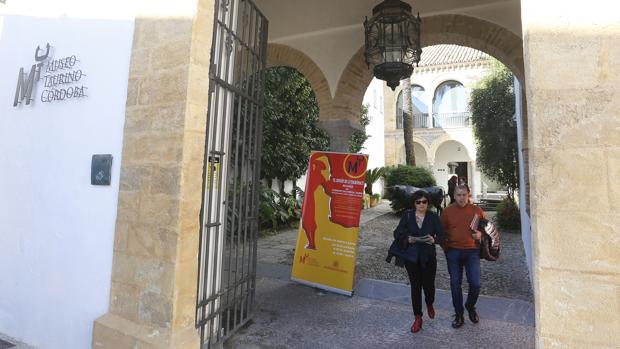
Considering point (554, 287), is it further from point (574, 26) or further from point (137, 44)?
point (137, 44)

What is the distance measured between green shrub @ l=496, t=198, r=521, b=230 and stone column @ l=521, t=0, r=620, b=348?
29.9 ft

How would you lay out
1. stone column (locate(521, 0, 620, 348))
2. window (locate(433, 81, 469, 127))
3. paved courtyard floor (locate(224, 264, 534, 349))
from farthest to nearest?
window (locate(433, 81, 469, 127)), paved courtyard floor (locate(224, 264, 534, 349)), stone column (locate(521, 0, 620, 348))

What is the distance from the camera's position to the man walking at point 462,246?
10.7ft

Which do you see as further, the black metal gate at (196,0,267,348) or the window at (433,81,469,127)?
the window at (433,81,469,127)

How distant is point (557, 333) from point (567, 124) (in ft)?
2.82

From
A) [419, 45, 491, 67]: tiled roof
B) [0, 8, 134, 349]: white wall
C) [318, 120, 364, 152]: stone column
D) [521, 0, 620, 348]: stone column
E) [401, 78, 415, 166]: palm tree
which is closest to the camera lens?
[521, 0, 620, 348]: stone column

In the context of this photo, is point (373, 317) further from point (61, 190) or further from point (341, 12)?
point (341, 12)

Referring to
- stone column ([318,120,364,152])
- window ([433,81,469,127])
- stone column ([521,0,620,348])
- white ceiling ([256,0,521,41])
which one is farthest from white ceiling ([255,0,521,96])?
window ([433,81,469,127])

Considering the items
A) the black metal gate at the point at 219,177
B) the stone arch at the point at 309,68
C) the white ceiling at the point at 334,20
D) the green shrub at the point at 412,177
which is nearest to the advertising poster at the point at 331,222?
the stone arch at the point at 309,68

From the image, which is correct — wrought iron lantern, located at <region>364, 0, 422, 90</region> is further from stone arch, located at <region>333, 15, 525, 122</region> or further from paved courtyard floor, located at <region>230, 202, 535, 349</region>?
paved courtyard floor, located at <region>230, 202, 535, 349</region>

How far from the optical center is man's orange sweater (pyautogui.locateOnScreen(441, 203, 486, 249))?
325cm

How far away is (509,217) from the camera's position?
9.21 m

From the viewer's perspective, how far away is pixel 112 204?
2.33 meters

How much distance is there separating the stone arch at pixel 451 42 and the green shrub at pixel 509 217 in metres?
6.13
